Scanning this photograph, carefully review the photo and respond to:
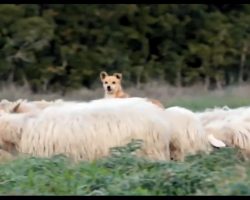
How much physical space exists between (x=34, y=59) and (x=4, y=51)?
1127 millimetres

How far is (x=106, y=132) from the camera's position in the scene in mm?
11547

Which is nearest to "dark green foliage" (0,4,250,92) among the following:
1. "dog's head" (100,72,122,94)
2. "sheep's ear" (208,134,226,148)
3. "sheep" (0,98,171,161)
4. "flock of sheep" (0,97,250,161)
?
"dog's head" (100,72,122,94)

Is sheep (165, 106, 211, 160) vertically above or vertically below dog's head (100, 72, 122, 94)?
below

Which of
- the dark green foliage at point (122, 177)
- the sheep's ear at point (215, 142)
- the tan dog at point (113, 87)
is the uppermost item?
the tan dog at point (113, 87)

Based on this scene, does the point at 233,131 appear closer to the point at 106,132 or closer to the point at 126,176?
the point at 106,132

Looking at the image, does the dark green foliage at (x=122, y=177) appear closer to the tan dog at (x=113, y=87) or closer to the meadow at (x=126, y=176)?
the meadow at (x=126, y=176)

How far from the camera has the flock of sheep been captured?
11.5m

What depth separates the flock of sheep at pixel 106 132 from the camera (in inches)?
452

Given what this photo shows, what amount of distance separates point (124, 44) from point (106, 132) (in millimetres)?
20993

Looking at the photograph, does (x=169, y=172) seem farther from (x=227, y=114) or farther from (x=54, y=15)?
(x=54, y=15)

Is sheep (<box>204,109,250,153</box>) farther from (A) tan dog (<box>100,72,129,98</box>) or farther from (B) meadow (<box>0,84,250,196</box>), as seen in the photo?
(A) tan dog (<box>100,72,129,98</box>)

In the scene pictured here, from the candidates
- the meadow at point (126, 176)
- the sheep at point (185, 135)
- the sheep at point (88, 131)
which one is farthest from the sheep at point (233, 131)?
the meadow at point (126, 176)

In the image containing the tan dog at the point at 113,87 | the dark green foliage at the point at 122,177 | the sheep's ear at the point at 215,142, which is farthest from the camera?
the tan dog at the point at 113,87

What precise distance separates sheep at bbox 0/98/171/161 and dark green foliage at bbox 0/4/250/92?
18.4 metres
